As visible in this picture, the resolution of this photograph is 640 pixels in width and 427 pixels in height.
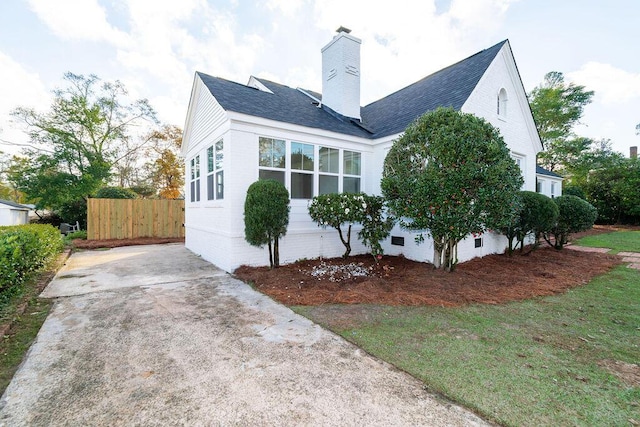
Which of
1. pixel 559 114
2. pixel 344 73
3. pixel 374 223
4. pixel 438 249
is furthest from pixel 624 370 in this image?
pixel 559 114

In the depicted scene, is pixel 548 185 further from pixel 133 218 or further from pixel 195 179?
pixel 133 218

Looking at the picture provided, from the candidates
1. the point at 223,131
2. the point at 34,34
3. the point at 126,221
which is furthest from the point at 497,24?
the point at 126,221

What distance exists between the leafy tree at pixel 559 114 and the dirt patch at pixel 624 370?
2811cm

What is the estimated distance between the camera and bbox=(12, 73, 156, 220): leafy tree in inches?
669

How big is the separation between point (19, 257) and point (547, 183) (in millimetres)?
23272

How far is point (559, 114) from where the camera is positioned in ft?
77.4

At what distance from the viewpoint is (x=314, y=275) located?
5.99m

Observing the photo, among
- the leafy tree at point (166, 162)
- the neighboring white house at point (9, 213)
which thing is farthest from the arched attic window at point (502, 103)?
the neighboring white house at point (9, 213)

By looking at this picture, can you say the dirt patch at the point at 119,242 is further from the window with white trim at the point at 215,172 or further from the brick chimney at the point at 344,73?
the brick chimney at the point at 344,73

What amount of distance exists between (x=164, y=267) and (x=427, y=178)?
6935mm

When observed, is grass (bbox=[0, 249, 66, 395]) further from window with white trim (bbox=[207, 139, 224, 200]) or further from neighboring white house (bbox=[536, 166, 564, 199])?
neighboring white house (bbox=[536, 166, 564, 199])

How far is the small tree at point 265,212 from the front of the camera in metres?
5.82

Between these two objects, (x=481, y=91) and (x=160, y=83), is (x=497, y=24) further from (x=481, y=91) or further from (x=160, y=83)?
(x=160, y=83)

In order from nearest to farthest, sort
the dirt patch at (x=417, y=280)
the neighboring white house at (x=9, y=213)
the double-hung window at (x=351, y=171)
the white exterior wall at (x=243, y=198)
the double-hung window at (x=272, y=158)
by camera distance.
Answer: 1. the dirt patch at (x=417, y=280)
2. the white exterior wall at (x=243, y=198)
3. the double-hung window at (x=272, y=158)
4. the double-hung window at (x=351, y=171)
5. the neighboring white house at (x=9, y=213)
